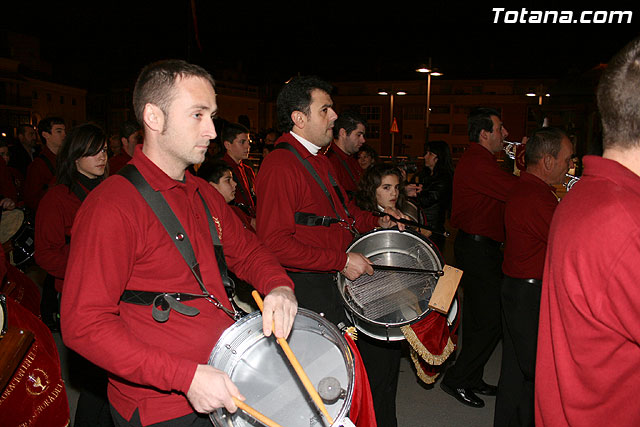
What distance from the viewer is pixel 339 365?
170 cm

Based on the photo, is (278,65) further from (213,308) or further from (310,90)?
(213,308)

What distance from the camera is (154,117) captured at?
1.75 m

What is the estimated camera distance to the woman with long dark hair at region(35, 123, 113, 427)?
3078 mm

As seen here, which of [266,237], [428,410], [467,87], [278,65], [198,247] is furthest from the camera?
[467,87]

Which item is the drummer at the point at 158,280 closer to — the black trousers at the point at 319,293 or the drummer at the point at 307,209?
the drummer at the point at 307,209

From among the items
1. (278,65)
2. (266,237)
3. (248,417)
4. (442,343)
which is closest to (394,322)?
(442,343)

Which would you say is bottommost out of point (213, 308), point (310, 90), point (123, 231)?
point (213, 308)

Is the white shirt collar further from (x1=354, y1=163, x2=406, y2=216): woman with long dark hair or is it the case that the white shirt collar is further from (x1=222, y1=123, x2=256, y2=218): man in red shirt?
(x1=222, y1=123, x2=256, y2=218): man in red shirt

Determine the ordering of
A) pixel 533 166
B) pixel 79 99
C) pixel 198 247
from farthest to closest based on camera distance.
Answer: pixel 79 99 → pixel 533 166 → pixel 198 247

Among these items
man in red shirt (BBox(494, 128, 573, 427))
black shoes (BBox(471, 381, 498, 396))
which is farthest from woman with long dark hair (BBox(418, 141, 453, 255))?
man in red shirt (BBox(494, 128, 573, 427))

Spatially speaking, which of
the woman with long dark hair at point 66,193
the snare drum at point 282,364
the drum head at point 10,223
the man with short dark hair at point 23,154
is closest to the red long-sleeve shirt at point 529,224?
the snare drum at point 282,364

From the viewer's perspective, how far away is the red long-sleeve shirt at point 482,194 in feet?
13.0

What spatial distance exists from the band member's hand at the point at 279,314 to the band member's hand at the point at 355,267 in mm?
1075

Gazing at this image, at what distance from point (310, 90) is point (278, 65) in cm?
902
